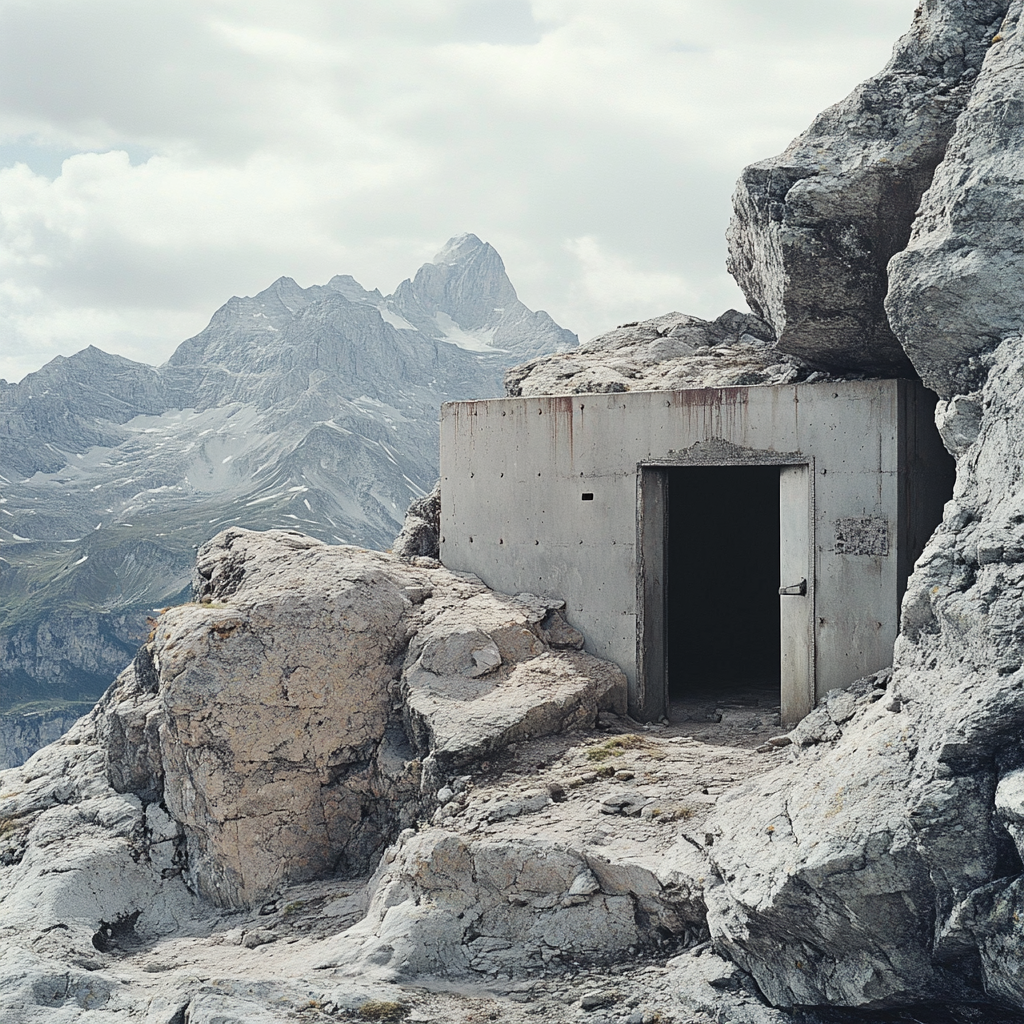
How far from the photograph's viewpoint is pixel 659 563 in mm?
10945

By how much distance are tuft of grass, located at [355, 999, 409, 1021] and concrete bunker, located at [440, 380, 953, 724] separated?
4680 millimetres

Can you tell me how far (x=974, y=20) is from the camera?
819 cm

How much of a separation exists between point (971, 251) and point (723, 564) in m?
9.68

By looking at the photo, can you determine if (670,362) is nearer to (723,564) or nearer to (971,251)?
(723,564)

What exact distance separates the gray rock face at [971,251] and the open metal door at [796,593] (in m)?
2.75

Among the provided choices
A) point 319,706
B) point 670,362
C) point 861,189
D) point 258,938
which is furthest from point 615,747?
point 861,189

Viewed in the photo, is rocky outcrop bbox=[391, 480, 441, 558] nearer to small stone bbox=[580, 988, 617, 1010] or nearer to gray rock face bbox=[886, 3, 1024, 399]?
small stone bbox=[580, 988, 617, 1010]

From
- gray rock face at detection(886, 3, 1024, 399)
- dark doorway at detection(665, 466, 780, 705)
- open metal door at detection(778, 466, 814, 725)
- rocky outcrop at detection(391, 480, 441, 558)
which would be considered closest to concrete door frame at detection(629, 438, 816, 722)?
open metal door at detection(778, 466, 814, 725)

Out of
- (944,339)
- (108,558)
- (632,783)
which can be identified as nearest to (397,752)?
(632,783)

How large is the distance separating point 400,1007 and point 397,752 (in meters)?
3.56

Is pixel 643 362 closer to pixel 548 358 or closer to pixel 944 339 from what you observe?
pixel 548 358

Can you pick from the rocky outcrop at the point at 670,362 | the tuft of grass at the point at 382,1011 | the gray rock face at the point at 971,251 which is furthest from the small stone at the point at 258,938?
the gray rock face at the point at 971,251

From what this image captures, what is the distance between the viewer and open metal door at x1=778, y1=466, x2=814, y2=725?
392 inches

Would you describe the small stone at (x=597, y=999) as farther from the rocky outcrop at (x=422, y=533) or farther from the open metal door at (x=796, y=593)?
the rocky outcrop at (x=422, y=533)
